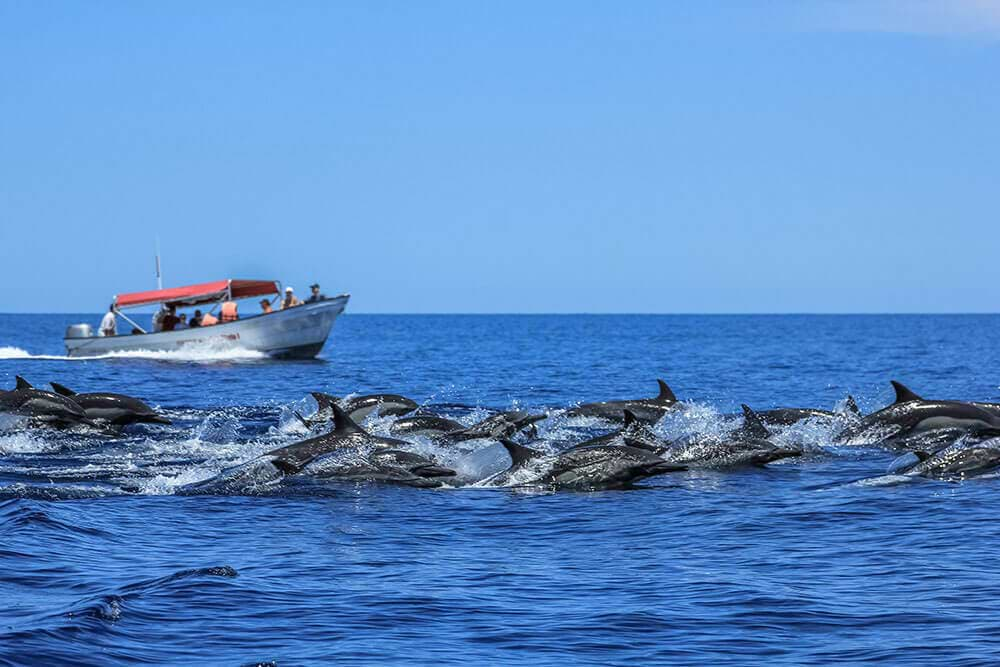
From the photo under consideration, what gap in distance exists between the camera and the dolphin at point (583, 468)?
1881 centimetres

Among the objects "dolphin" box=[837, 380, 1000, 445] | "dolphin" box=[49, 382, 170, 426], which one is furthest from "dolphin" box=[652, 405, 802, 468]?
"dolphin" box=[49, 382, 170, 426]

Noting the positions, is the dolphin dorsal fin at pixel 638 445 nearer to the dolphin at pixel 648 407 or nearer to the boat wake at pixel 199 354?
the dolphin at pixel 648 407

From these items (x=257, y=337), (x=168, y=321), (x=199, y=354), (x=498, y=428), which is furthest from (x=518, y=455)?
(x=168, y=321)

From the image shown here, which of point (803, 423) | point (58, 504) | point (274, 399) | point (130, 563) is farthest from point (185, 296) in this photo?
point (130, 563)

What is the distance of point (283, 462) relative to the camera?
19672mm

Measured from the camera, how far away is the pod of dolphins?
19.1m

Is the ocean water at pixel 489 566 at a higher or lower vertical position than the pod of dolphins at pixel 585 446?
lower

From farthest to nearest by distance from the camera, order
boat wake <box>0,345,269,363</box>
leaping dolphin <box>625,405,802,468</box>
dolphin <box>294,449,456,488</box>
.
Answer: boat wake <box>0,345,269,363</box>, leaping dolphin <box>625,405,802,468</box>, dolphin <box>294,449,456,488</box>

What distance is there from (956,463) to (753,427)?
501cm

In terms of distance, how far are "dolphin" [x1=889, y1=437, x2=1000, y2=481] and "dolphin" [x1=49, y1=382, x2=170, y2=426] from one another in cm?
1541

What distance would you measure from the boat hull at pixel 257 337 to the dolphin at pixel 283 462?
37.2 meters

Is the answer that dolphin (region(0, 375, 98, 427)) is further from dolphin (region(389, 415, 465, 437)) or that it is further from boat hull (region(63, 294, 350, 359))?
boat hull (region(63, 294, 350, 359))

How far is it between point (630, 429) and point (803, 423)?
4.66 meters

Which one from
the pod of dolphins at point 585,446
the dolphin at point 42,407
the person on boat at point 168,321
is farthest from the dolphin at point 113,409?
the person on boat at point 168,321
